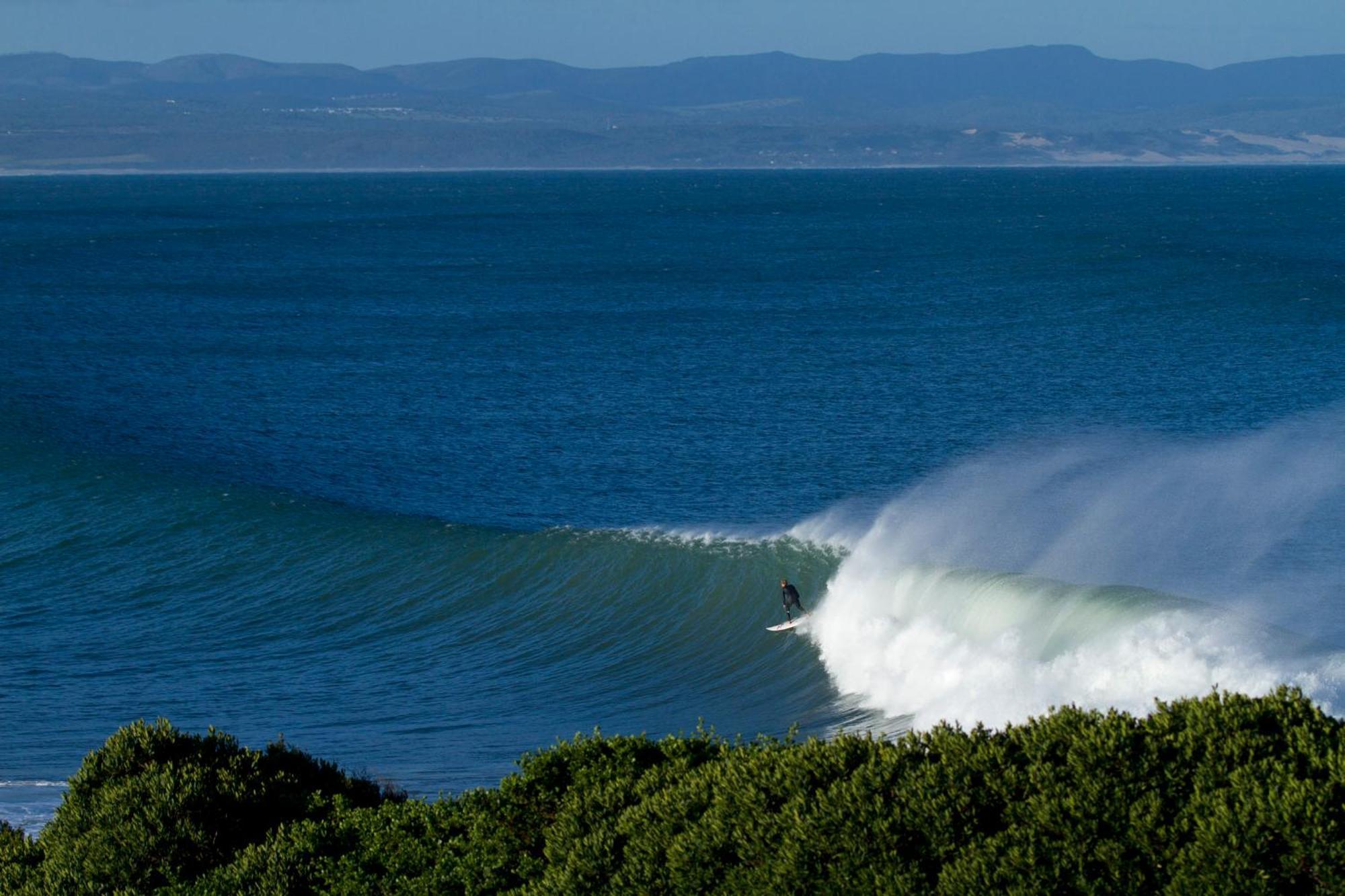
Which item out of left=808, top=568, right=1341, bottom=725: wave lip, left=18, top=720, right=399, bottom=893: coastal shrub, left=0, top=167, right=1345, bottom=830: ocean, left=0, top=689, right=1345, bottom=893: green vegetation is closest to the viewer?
left=0, top=689, right=1345, bottom=893: green vegetation

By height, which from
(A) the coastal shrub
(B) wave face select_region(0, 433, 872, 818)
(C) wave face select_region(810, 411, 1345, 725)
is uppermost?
(A) the coastal shrub

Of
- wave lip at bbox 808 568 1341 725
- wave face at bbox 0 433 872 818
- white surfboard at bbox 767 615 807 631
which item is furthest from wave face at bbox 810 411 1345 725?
wave face at bbox 0 433 872 818

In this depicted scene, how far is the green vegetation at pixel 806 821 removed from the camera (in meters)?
10.8

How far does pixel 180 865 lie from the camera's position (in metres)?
14.0

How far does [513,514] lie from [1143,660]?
67.7ft

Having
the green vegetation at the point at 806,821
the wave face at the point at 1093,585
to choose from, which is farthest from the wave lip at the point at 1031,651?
the green vegetation at the point at 806,821

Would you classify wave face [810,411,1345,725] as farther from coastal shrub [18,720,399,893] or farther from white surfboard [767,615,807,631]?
coastal shrub [18,720,399,893]

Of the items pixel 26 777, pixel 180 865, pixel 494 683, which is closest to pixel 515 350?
pixel 494 683

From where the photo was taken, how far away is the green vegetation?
1077cm

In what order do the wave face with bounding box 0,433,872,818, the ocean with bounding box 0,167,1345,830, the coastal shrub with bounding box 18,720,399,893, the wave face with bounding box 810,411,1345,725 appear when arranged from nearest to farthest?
the coastal shrub with bounding box 18,720,399,893
the wave face with bounding box 810,411,1345,725
the wave face with bounding box 0,433,872,818
the ocean with bounding box 0,167,1345,830

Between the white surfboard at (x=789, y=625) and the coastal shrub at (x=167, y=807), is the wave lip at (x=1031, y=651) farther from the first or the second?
the coastal shrub at (x=167, y=807)

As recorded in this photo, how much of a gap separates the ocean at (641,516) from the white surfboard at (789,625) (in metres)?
0.36

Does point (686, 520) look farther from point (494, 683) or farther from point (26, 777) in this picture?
point (26, 777)

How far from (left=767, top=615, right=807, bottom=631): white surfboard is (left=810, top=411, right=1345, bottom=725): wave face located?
488 millimetres
